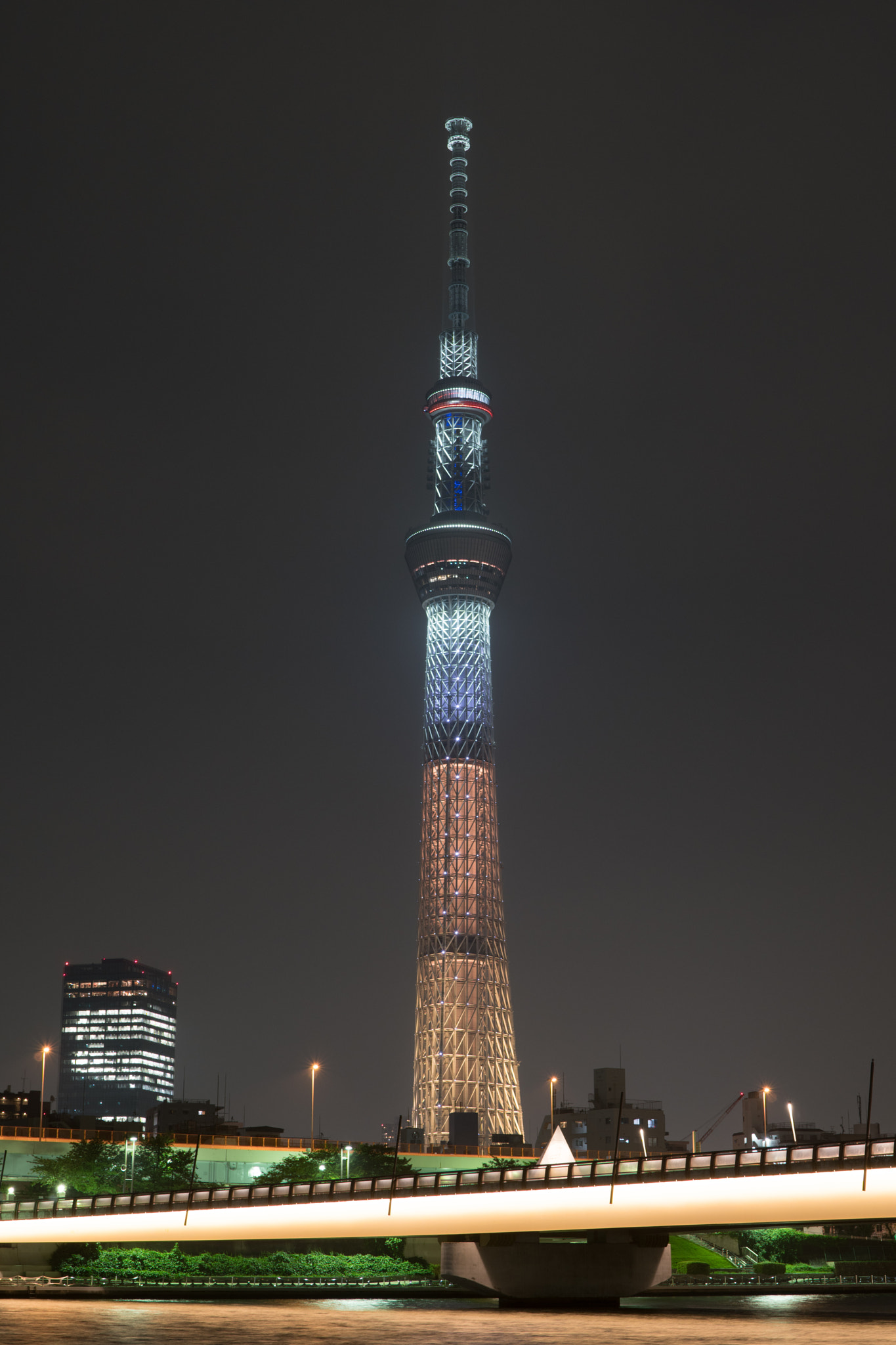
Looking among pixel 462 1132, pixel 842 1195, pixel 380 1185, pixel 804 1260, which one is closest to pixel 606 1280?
pixel 380 1185

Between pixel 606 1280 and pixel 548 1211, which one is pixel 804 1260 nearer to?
pixel 606 1280

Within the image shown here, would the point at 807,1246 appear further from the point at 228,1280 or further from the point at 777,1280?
the point at 228,1280

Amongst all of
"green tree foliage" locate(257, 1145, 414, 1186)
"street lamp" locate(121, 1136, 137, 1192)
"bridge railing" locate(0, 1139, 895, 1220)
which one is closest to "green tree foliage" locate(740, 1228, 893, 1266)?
"green tree foliage" locate(257, 1145, 414, 1186)

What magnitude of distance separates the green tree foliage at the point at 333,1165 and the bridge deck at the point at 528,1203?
Answer: 109 ft

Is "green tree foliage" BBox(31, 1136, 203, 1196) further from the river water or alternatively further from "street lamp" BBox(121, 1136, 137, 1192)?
the river water

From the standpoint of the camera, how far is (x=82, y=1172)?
11494 centimetres

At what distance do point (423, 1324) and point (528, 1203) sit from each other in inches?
A: 333

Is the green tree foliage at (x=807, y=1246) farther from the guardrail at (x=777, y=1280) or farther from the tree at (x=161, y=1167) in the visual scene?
the tree at (x=161, y=1167)

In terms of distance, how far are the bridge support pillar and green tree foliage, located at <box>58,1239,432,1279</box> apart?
15.3m

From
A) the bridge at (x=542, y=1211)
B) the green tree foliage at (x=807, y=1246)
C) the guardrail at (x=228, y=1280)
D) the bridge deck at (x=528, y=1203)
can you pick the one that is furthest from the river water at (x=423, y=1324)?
the green tree foliage at (x=807, y=1246)

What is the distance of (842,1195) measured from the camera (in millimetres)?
63281

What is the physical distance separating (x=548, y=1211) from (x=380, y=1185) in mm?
10104

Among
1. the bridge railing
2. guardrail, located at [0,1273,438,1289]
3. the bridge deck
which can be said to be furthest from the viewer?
guardrail, located at [0,1273,438,1289]

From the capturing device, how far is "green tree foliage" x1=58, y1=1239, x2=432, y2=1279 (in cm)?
8912
